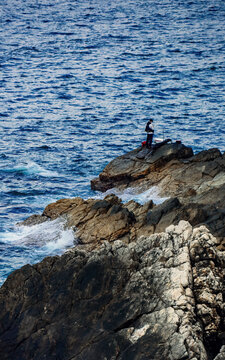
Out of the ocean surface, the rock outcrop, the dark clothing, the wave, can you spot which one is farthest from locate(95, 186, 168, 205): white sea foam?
the rock outcrop

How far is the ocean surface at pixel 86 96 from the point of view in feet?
143

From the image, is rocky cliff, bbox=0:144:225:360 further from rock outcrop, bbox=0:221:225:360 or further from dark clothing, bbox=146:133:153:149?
dark clothing, bbox=146:133:153:149

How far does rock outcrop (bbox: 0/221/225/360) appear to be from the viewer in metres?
19.8

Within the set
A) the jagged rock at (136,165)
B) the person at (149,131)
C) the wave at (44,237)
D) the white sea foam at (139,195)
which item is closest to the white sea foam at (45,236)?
the wave at (44,237)

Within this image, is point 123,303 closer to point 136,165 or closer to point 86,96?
point 136,165

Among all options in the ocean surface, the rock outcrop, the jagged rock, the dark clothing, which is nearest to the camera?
the rock outcrop

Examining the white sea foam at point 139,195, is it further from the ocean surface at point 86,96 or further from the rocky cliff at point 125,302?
the rocky cliff at point 125,302

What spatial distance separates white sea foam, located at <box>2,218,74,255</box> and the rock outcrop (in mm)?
10303

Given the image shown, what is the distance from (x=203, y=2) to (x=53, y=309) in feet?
388

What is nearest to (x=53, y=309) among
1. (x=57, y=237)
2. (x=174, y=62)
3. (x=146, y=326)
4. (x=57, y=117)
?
(x=146, y=326)

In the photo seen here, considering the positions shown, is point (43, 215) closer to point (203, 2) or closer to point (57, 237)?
point (57, 237)

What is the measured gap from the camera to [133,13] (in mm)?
120938

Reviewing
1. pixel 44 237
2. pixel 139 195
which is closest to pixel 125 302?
pixel 44 237

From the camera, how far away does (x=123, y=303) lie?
69.9 feet
